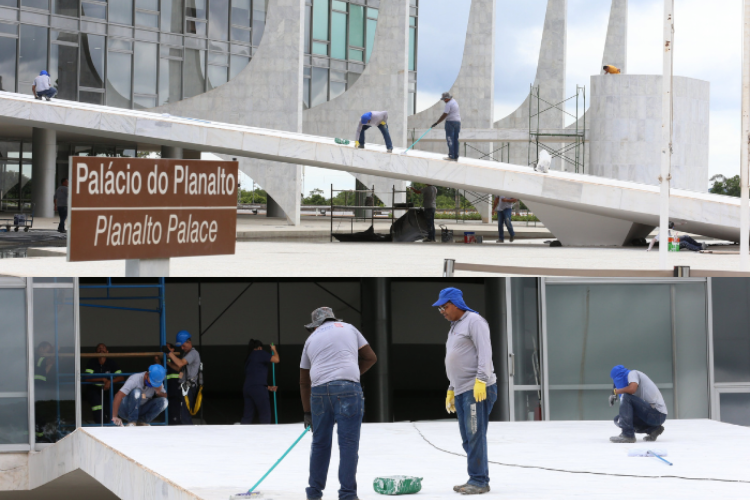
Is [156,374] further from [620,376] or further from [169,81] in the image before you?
[169,81]

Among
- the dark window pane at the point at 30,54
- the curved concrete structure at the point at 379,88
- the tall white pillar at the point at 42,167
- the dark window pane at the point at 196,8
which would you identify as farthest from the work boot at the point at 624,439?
the dark window pane at the point at 196,8

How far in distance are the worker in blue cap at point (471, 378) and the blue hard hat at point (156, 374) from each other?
514cm

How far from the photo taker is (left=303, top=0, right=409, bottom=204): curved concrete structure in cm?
3244

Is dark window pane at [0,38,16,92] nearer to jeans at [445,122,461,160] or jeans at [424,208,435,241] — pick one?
jeans at [424,208,435,241]

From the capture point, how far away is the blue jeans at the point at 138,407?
388 inches

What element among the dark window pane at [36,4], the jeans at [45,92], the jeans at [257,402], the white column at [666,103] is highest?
the dark window pane at [36,4]

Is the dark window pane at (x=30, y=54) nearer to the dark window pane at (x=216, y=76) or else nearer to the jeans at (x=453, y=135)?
the dark window pane at (x=216, y=76)

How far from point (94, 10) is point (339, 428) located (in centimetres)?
2527

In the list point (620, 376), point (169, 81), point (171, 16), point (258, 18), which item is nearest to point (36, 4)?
point (171, 16)

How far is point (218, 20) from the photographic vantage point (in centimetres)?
2995

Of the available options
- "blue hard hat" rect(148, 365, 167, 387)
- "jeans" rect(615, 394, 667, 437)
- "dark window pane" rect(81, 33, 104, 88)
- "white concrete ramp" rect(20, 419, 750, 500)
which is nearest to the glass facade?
"dark window pane" rect(81, 33, 104, 88)

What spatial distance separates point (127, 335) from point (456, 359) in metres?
15.3

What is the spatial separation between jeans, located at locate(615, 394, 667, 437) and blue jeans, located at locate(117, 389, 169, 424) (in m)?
5.26

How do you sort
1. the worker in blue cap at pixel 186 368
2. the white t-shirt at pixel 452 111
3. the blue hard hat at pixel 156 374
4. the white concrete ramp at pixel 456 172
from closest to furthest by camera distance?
1. the blue hard hat at pixel 156 374
2. the worker in blue cap at pixel 186 368
3. the white t-shirt at pixel 452 111
4. the white concrete ramp at pixel 456 172
